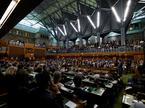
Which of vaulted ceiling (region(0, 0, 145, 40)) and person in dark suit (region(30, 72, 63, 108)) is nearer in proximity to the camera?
person in dark suit (region(30, 72, 63, 108))

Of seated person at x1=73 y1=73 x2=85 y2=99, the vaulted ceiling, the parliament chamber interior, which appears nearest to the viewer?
the parliament chamber interior

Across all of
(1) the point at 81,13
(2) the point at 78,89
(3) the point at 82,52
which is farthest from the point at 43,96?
(1) the point at 81,13

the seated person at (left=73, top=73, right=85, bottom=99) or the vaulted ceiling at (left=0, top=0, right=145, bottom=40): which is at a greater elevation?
the vaulted ceiling at (left=0, top=0, right=145, bottom=40)

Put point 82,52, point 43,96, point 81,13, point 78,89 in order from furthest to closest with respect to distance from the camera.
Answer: point 81,13, point 82,52, point 78,89, point 43,96

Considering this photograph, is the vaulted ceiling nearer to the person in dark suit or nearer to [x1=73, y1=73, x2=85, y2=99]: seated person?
[x1=73, y1=73, x2=85, y2=99]: seated person

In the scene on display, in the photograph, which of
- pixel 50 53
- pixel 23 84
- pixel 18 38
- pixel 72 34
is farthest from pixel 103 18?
pixel 23 84

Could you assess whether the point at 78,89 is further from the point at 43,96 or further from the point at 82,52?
the point at 82,52

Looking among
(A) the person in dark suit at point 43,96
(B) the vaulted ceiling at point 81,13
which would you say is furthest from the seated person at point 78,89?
(B) the vaulted ceiling at point 81,13

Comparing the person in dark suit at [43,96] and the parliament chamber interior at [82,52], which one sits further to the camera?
the parliament chamber interior at [82,52]

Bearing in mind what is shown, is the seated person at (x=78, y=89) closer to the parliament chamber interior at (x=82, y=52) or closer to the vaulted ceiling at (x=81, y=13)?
the parliament chamber interior at (x=82, y=52)

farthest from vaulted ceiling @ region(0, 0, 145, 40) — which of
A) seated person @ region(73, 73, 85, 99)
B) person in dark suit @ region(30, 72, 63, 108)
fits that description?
person in dark suit @ region(30, 72, 63, 108)

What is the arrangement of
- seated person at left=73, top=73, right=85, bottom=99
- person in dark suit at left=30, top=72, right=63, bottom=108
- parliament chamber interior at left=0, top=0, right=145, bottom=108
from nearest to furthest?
person in dark suit at left=30, top=72, right=63, bottom=108 → parliament chamber interior at left=0, top=0, right=145, bottom=108 → seated person at left=73, top=73, right=85, bottom=99

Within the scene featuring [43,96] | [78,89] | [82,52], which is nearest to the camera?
[43,96]

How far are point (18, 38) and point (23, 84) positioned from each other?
46.2 metres
